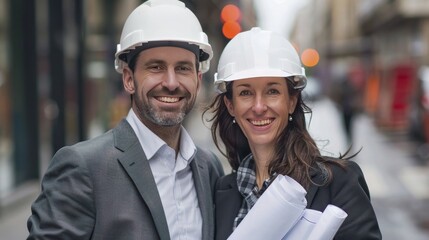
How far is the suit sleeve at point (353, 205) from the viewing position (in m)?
2.83

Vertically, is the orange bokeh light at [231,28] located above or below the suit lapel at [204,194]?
above

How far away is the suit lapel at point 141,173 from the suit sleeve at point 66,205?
0.65ft

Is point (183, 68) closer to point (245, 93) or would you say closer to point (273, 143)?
point (245, 93)

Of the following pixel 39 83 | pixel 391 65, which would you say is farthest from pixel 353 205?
pixel 391 65

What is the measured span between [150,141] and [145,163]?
4.8 inches

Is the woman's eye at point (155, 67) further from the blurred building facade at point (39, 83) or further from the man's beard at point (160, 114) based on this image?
the blurred building facade at point (39, 83)

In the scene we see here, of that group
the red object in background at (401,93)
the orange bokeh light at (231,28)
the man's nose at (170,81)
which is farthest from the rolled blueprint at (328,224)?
the orange bokeh light at (231,28)

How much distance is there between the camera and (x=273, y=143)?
317 centimetres

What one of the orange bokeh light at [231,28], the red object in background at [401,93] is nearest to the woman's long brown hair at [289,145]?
the red object in background at [401,93]

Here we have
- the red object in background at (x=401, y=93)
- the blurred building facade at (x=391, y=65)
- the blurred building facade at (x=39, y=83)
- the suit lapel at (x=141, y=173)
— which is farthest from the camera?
the red object in background at (x=401, y=93)

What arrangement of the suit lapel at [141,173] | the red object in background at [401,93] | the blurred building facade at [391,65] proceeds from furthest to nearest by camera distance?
the red object in background at [401,93] → the blurred building facade at [391,65] → the suit lapel at [141,173]

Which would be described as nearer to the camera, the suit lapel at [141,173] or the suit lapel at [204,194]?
the suit lapel at [141,173]

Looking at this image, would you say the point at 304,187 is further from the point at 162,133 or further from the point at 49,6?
the point at 49,6

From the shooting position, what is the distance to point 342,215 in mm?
2602
